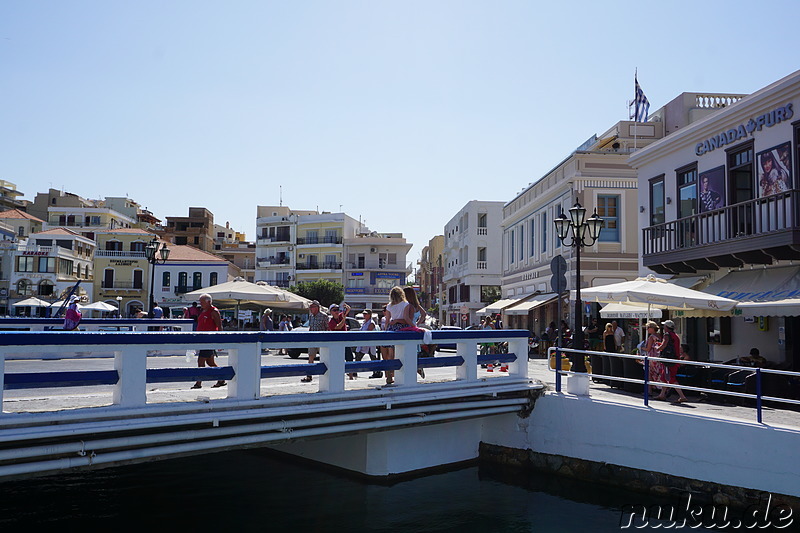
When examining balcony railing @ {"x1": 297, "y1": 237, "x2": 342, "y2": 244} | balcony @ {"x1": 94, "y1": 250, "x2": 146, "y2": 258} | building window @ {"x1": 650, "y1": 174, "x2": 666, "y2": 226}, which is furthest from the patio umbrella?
balcony railing @ {"x1": 297, "y1": 237, "x2": 342, "y2": 244}

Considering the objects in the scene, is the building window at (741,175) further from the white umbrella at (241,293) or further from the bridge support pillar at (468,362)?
the white umbrella at (241,293)

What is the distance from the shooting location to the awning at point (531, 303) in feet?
103

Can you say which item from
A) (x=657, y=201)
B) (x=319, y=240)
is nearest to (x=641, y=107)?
(x=657, y=201)

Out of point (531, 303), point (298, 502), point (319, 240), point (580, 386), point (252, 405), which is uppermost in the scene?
point (319, 240)

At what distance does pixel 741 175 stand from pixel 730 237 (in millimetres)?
1786

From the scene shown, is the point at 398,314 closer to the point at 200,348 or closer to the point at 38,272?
the point at 200,348

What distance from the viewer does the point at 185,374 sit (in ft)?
25.7

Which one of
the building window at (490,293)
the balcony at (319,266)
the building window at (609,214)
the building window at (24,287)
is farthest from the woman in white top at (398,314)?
the balcony at (319,266)

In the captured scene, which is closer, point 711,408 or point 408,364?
point 408,364

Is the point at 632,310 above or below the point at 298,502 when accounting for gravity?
above

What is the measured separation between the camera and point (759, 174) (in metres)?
16.4

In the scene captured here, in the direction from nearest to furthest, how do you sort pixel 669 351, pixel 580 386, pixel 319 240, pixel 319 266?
pixel 580 386 → pixel 669 351 → pixel 319 266 → pixel 319 240

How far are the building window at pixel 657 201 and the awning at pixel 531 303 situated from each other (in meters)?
9.13

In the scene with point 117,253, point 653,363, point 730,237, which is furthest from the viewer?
point 117,253
